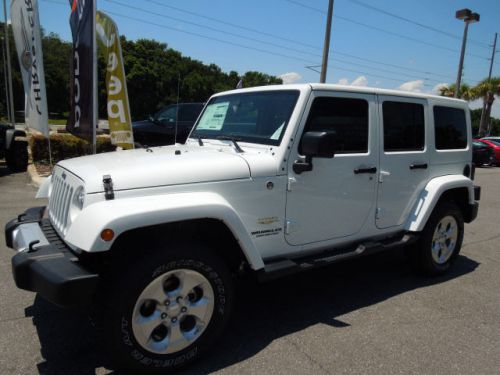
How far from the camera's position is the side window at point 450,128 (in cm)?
435

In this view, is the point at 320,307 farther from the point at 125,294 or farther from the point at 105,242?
the point at 105,242

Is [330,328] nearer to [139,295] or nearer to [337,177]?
[337,177]

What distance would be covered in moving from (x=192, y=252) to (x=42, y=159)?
10391 millimetres

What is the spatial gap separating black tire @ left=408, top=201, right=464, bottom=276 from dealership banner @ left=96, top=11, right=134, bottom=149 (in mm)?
5739

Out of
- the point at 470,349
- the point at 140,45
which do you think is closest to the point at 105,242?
the point at 470,349

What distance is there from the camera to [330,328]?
10.7 feet

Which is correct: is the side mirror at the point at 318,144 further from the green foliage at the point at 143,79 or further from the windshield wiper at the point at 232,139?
the green foliage at the point at 143,79

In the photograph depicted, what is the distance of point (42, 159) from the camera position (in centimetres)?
1133

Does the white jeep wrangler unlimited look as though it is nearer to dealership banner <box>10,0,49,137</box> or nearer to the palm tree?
dealership banner <box>10,0,49,137</box>

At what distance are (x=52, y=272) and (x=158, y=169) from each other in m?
0.87

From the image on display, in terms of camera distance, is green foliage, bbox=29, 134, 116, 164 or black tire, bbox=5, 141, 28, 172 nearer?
black tire, bbox=5, 141, 28, 172

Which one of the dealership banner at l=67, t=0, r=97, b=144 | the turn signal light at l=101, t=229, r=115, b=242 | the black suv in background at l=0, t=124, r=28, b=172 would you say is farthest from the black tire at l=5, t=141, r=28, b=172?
the turn signal light at l=101, t=229, r=115, b=242

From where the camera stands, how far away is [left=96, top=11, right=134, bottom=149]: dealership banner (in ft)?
25.3

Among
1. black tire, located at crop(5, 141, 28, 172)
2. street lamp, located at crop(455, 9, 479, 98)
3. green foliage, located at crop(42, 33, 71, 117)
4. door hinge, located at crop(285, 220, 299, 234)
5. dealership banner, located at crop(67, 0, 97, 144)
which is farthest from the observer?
green foliage, located at crop(42, 33, 71, 117)
